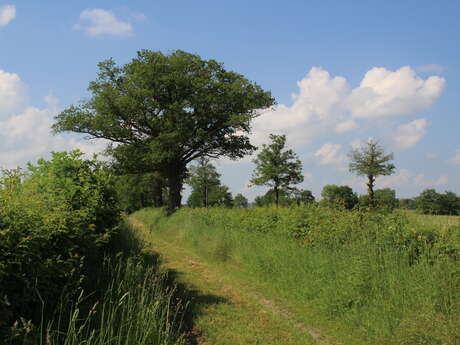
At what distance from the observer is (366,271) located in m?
6.85

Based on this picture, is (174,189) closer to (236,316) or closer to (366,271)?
(236,316)

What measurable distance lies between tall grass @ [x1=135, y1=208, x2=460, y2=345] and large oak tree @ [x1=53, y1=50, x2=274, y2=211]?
16144mm

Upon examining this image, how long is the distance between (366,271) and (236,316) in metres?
2.97

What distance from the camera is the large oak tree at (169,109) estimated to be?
25547 mm

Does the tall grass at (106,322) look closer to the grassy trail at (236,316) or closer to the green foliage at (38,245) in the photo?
the green foliage at (38,245)

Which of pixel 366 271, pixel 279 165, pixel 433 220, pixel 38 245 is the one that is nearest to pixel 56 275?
pixel 38 245

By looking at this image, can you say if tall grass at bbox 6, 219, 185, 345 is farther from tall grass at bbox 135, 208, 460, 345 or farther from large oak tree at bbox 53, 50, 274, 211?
large oak tree at bbox 53, 50, 274, 211

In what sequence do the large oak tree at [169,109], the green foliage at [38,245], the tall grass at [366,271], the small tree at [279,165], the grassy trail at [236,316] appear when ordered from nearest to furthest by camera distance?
the green foliage at [38,245] → the tall grass at [366,271] → the grassy trail at [236,316] → the large oak tree at [169,109] → the small tree at [279,165]

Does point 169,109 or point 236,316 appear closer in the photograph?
point 236,316

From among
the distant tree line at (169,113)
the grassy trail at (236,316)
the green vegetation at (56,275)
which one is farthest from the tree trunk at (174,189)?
the green vegetation at (56,275)

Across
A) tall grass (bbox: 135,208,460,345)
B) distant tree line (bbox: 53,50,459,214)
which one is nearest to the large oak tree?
distant tree line (bbox: 53,50,459,214)

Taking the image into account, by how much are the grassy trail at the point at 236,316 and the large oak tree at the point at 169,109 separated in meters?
16.3

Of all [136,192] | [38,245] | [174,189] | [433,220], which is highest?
[136,192]

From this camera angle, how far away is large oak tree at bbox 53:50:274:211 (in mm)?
25547
